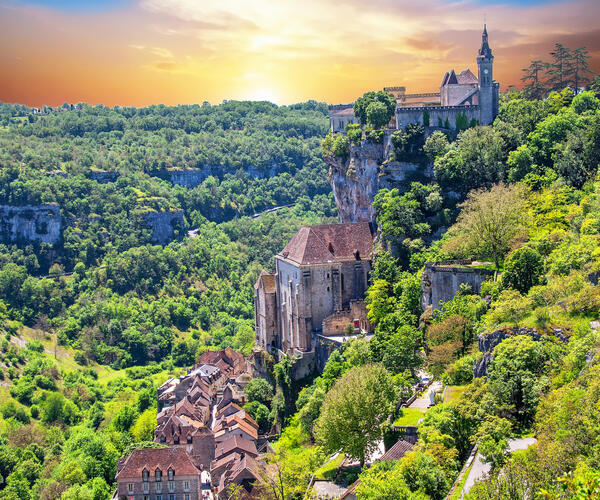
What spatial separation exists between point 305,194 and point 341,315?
130796 mm

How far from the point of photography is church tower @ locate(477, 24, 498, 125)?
222 ft

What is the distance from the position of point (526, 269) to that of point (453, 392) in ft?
27.2

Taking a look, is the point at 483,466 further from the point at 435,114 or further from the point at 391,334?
the point at 435,114

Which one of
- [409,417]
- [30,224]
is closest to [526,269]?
[409,417]

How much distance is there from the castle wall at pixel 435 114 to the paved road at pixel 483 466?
43383 millimetres

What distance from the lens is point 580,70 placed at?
7319 centimetres

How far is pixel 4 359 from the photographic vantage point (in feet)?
345

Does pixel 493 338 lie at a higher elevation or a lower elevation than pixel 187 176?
lower

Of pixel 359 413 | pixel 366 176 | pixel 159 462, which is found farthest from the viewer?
pixel 366 176

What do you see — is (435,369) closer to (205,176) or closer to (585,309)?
(585,309)

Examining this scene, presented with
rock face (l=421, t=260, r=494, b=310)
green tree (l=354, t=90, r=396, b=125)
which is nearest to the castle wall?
green tree (l=354, t=90, r=396, b=125)

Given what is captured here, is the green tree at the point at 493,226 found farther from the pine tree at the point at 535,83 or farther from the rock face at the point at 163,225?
the rock face at the point at 163,225

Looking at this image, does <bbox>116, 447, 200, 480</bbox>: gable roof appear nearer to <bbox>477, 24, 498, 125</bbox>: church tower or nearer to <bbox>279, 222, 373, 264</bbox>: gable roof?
<bbox>279, 222, 373, 264</bbox>: gable roof

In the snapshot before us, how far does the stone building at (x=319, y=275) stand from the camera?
2483 inches
